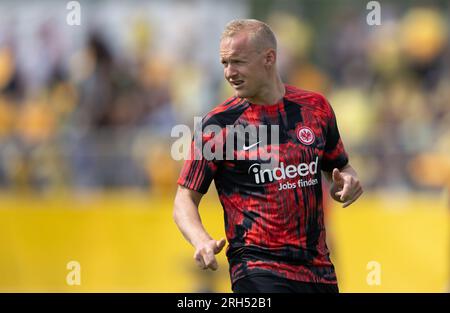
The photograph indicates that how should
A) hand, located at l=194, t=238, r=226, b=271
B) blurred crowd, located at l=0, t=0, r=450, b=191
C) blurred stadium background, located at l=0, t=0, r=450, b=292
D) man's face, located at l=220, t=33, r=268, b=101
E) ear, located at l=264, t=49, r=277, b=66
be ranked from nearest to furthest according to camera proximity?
hand, located at l=194, t=238, r=226, b=271 → man's face, located at l=220, t=33, r=268, b=101 → ear, located at l=264, t=49, r=277, b=66 → blurred stadium background, located at l=0, t=0, r=450, b=292 → blurred crowd, located at l=0, t=0, r=450, b=191

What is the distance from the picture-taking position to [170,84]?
16.6 metres

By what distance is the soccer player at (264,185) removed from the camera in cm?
630

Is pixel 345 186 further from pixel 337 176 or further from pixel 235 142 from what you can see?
pixel 235 142

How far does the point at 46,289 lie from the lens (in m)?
14.5

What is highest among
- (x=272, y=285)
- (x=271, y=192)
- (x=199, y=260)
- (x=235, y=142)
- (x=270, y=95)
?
(x=270, y=95)

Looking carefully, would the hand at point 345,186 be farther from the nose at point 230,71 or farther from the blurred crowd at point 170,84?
the blurred crowd at point 170,84

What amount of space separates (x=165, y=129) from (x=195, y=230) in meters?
9.28

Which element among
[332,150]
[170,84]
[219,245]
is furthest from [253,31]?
[170,84]

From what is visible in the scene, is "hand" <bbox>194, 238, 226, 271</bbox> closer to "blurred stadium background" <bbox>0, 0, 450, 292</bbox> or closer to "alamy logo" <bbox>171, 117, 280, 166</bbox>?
"alamy logo" <bbox>171, 117, 280, 166</bbox>

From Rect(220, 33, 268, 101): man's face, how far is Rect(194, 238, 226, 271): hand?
1096 millimetres

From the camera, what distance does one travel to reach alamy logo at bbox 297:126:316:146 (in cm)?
645

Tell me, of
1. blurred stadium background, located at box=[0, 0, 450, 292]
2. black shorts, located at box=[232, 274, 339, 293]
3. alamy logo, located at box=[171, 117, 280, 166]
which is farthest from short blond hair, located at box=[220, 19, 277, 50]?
blurred stadium background, located at box=[0, 0, 450, 292]

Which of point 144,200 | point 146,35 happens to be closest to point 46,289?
point 144,200
